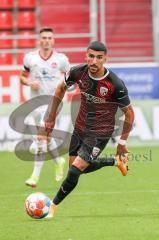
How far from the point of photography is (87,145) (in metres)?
8.77

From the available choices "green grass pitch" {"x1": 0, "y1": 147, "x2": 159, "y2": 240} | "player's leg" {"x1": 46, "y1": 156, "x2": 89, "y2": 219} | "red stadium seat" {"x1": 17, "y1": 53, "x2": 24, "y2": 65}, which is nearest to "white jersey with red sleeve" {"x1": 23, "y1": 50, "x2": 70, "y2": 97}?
"green grass pitch" {"x1": 0, "y1": 147, "x2": 159, "y2": 240}

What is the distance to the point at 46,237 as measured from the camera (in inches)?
297

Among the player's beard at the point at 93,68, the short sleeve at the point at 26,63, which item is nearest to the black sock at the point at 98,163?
the player's beard at the point at 93,68

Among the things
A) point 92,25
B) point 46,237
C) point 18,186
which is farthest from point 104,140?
point 92,25

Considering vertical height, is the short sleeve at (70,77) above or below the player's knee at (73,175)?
above

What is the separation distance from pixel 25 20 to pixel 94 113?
1292 cm

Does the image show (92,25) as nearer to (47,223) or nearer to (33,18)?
(33,18)

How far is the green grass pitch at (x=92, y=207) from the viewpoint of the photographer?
7.74 meters

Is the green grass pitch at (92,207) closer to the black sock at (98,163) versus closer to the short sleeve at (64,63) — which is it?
the black sock at (98,163)

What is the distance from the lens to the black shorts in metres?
8.70

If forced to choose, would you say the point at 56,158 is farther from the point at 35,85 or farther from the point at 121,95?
the point at 121,95

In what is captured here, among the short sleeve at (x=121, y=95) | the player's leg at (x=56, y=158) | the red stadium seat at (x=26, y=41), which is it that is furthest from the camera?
the red stadium seat at (x=26, y=41)

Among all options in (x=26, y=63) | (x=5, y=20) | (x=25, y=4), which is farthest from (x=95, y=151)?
(x=25, y=4)

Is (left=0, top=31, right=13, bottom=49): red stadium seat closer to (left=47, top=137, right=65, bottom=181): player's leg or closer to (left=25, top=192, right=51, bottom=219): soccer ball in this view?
(left=47, top=137, right=65, bottom=181): player's leg
